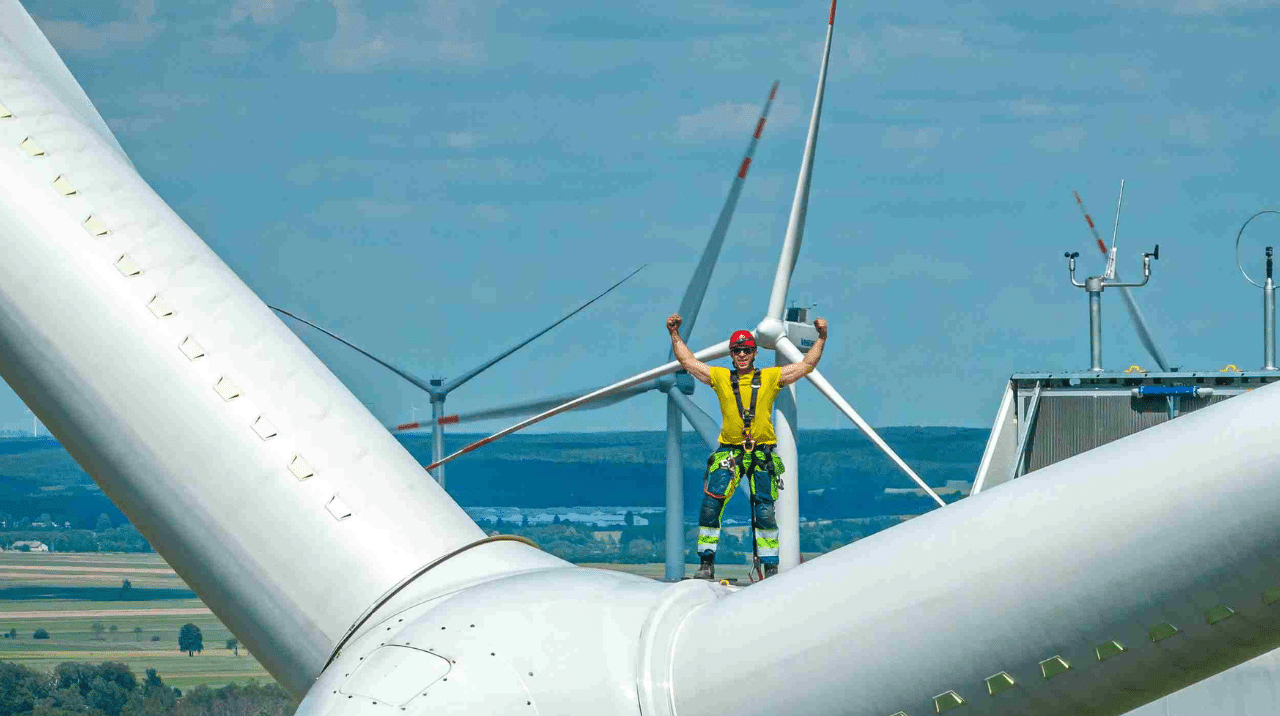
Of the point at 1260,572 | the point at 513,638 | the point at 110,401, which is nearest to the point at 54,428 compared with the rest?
the point at 110,401

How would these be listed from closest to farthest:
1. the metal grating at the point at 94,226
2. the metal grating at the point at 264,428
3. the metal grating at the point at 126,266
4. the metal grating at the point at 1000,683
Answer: the metal grating at the point at 1000,683 < the metal grating at the point at 264,428 < the metal grating at the point at 126,266 < the metal grating at the point at 94,226

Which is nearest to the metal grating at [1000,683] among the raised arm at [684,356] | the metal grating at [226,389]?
the metal grating at [226,389]

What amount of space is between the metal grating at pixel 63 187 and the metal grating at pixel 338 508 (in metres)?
2.59

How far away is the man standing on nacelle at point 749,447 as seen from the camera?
18469 mm

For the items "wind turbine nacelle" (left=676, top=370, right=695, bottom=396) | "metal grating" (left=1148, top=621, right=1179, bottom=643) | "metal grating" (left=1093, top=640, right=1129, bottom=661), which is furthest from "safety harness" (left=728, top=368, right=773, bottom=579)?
"wind turbine nacelle" (left=676, top=370, right=695, bottom=396)

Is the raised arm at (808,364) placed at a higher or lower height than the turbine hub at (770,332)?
lower

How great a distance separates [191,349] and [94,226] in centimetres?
112

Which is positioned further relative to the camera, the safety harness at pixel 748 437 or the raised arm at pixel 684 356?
the safety harness at pixel 748 437

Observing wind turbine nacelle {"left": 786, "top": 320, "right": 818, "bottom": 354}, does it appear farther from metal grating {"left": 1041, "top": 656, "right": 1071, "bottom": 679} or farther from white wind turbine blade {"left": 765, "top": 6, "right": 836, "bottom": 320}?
metal grating {"left": 1041, "top": 656, "right": 1071, "bottom": 679}

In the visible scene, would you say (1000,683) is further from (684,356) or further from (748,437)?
(748,437)

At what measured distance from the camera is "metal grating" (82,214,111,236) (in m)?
9.69

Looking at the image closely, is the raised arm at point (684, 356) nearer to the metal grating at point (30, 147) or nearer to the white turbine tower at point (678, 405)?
the metal grating at point (30, 147)

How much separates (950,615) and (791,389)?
39.1 meters

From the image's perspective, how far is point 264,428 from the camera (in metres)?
9.09
